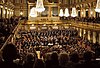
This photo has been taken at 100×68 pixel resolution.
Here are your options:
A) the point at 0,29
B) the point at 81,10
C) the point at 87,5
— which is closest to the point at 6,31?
the point at 0,29

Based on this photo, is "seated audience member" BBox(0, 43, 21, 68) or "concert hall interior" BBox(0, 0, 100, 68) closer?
"seated audience member" BBox(0, 43, 21, 68)

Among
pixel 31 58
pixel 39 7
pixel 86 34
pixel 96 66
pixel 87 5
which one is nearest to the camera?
pixel 96 66

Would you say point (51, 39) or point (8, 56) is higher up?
point (8, 56)

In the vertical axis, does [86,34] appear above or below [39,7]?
below

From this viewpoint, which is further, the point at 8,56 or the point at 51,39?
the point at 51,39

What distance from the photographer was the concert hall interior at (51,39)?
5078mm

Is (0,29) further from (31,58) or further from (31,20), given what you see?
(31,20)

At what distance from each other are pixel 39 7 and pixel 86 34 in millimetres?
19252

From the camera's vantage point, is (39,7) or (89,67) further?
(39,7)

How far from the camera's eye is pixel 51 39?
3200 cm

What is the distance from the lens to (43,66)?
4.69m

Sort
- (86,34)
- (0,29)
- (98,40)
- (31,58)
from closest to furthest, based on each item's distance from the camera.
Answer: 1. (31,58)
2. (0,29)
3. (98,40)
4. (86,34)

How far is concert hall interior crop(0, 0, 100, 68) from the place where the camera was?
16.7 ft

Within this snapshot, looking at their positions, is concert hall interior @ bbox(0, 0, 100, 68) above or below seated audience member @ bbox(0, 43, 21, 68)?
below
